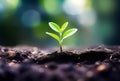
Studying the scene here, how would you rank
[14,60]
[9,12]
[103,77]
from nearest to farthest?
[103,77], [14,60], [9,12]

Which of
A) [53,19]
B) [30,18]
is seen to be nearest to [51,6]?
[53,19]

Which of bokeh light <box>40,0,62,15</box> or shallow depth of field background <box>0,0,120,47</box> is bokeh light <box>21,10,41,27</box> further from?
bokeh light <box>40,0,62,15</box>

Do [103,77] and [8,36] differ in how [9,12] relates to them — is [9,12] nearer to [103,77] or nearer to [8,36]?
[8,36]

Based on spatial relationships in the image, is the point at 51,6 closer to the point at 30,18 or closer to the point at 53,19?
A: the point at 53,19

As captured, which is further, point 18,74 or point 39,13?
point 39,13

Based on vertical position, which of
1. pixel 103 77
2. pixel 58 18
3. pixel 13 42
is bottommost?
pixel 103 77

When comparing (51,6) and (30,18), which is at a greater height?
(51,6)

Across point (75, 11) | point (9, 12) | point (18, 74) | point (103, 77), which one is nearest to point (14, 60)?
point (18, 74)

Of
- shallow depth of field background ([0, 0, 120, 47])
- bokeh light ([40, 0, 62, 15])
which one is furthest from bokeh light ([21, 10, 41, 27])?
bokeh light ([40, 0, 62, 15])

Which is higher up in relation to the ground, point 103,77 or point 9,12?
point 9,12
